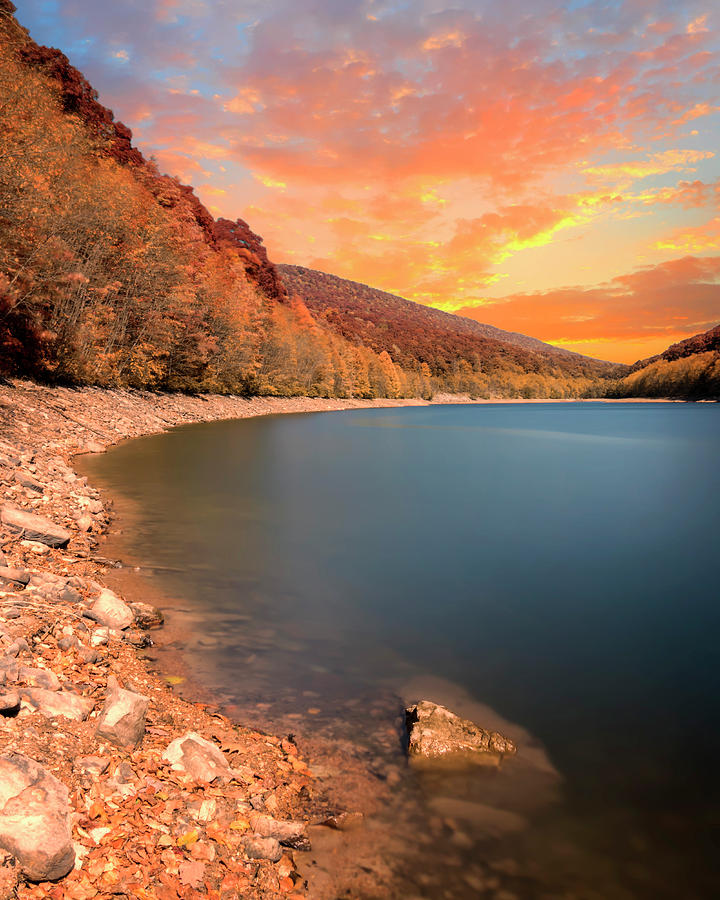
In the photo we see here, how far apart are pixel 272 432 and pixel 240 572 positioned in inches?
1297

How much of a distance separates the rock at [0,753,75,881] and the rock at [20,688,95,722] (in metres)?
0.84

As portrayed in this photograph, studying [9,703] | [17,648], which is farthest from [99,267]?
[9,703]

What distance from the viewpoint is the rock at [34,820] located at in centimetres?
295

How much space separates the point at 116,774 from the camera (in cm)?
390

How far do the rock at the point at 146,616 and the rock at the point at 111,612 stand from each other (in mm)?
259

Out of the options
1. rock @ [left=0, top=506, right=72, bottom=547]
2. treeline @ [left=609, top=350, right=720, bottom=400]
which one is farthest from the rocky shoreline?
treeline @ [left=609, top=350, right=720, bottom=400]

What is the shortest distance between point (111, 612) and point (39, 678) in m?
2.13

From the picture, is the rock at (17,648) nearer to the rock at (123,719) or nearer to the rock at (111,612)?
the rock at (123,719)

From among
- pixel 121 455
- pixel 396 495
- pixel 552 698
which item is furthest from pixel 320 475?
pixel 552 698

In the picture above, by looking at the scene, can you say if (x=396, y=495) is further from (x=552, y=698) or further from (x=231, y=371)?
(x=231, y=371)

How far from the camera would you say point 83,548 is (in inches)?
385

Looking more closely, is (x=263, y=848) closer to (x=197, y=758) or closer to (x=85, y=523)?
(x=197, y=758)

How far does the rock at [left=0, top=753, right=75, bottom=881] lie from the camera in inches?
116

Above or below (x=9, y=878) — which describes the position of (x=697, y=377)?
above
